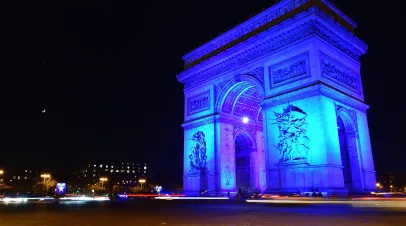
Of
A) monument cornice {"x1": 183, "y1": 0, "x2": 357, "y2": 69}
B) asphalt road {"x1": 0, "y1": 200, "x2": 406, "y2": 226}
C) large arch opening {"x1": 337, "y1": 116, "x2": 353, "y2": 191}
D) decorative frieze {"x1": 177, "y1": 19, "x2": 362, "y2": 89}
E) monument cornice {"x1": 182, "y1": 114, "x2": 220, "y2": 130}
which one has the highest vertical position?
monument cornice {"x1": 183, "y1": 0, "x2": 357, "y2": 69}

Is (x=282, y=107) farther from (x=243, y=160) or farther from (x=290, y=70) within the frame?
(x=243, y=160)

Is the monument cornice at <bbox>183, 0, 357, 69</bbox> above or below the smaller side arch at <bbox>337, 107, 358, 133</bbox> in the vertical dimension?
above

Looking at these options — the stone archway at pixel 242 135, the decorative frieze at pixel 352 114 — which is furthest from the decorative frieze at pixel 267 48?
the decorative frieze at pixel 352 114

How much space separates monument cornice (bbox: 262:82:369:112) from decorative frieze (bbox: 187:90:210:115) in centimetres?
627

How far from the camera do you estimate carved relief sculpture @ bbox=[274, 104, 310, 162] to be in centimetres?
1967

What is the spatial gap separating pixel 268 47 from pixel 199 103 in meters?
8.04

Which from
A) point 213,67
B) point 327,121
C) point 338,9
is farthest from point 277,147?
point 338,9

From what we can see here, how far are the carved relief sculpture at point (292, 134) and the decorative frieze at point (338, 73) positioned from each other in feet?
9.73

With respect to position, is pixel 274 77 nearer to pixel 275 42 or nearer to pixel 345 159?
pixel 275 42

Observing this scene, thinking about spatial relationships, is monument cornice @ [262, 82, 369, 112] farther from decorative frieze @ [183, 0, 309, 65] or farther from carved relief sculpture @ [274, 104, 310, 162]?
decorative frieze @ [183, 0, 309, 65]

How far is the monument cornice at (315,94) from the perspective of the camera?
19.8m

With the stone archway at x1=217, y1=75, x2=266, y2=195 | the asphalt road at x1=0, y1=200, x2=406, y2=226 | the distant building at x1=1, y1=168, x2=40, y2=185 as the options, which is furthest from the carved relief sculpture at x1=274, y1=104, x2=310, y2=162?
the distant building at x1=1, y1=168, x2=40, y2=185

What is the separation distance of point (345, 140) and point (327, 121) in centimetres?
434

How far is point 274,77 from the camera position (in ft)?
74.4
